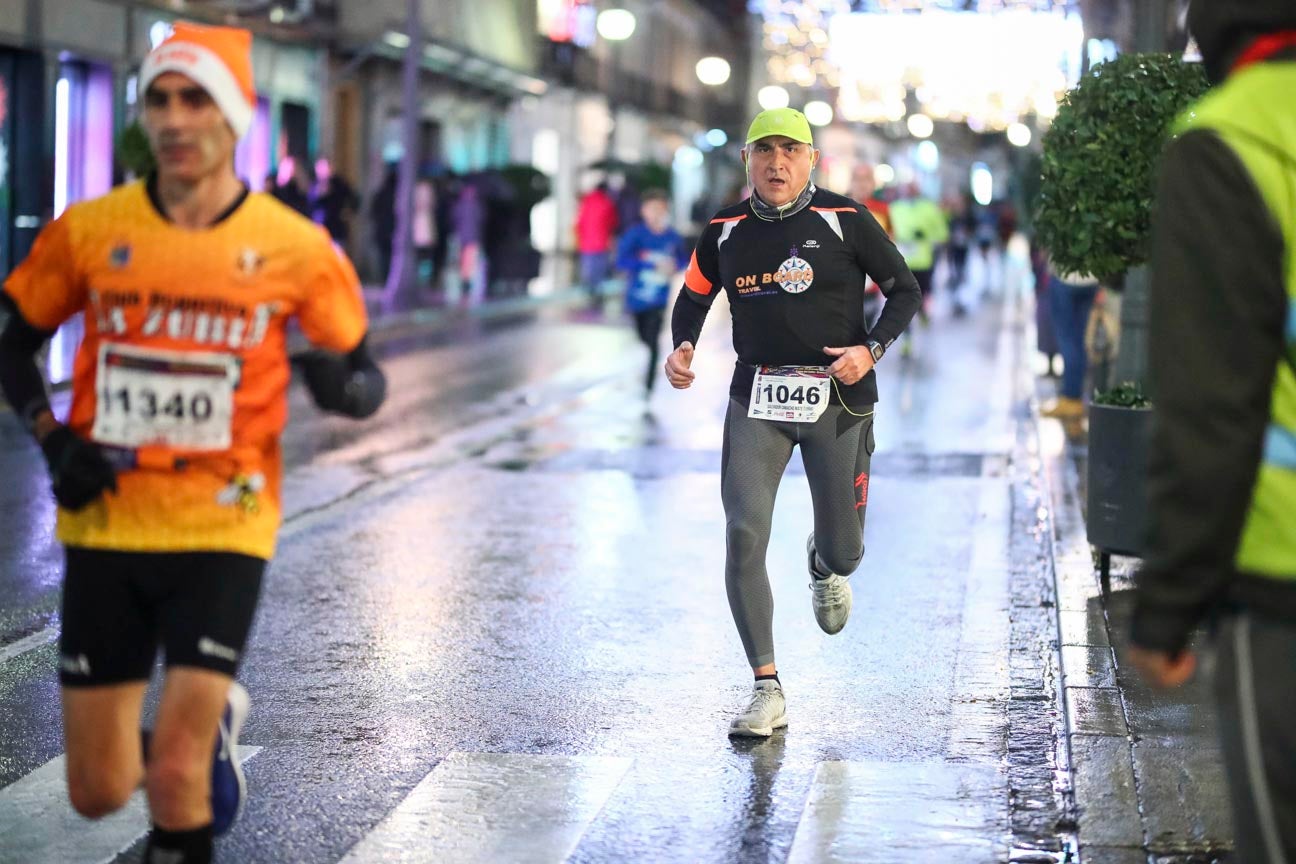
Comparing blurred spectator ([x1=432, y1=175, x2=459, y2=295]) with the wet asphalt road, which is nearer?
the wet asphalt road

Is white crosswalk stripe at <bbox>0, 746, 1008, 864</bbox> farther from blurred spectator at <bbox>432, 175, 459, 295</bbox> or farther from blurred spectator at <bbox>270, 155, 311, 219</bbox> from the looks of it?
blurred spectator at <bbox>432, 175, 459, 295</bbox>

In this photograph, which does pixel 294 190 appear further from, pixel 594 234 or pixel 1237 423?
pixel 1237 423

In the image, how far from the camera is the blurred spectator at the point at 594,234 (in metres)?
34.3

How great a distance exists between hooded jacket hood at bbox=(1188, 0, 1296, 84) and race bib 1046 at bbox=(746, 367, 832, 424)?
11.3 ft

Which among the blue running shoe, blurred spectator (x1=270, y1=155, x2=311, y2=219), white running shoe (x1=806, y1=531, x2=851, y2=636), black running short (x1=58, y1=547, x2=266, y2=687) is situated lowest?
white running shoe (x1=806, y1=531, x2=851, y2=636)

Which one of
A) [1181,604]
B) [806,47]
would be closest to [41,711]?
[1181,604]

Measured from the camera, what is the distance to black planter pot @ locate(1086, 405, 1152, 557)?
8688 mm

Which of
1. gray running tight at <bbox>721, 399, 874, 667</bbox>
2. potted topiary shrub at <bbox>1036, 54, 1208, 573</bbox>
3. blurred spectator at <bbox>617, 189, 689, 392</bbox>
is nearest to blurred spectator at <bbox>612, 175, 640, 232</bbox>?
blurred spectator at <bbox>617, 189, 689, 392</bbox>

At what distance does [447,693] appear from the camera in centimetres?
704

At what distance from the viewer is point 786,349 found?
659 centimetres

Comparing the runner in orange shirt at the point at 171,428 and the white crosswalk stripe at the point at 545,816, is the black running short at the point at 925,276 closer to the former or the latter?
the white crosswalk stripe at the point at 545,816

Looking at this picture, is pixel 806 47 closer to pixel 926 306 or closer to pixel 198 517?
pixel 926 306

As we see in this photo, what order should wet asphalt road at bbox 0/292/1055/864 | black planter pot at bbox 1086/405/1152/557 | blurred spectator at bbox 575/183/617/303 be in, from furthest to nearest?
1. blurred spectator at bbox 575/183/617/303
2. black planter pot at bbox 1086/405/1152/557
3. wet asphalt road at bbox 0/292/1055/864

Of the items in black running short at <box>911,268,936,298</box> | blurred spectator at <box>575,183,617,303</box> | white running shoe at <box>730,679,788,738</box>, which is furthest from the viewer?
blurred spectator at <box>575,183,617,303</box>
